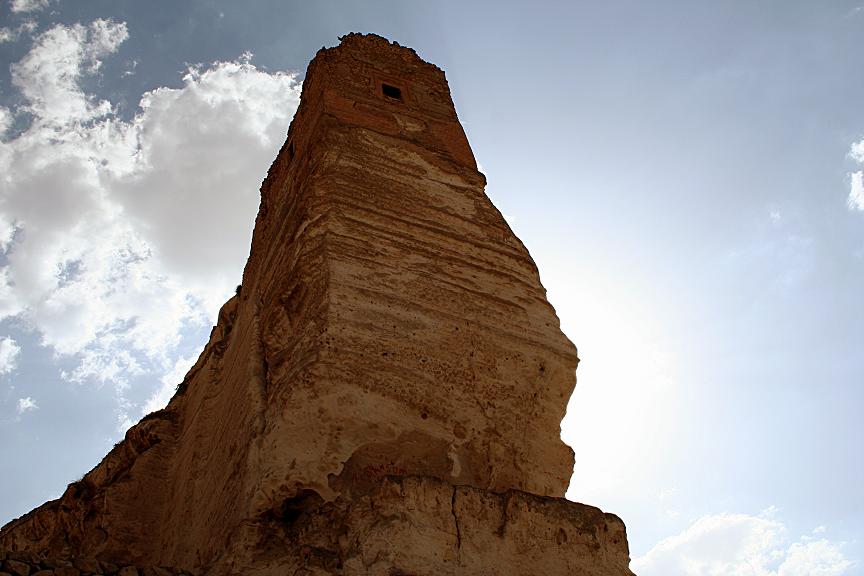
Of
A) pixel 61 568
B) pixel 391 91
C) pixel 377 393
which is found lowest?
pixel 61 568

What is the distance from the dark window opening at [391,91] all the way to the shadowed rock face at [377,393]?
0.02 metres

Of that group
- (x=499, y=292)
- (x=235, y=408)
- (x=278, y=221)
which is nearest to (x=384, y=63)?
(x=278, y=221)

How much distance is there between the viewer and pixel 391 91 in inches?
338

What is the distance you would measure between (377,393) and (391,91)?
167 inches

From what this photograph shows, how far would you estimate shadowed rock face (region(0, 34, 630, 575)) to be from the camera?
463cm

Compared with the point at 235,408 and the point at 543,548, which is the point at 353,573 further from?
the point at 235,408

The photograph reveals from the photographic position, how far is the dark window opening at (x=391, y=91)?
853 centimetres

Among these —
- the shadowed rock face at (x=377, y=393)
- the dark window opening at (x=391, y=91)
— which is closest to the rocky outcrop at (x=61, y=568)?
the shadowed rock face at (x=377, y=393)

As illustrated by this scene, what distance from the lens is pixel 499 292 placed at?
646 centimetres

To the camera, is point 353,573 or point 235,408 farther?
point 235,408

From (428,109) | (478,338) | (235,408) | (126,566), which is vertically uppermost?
(428,109)

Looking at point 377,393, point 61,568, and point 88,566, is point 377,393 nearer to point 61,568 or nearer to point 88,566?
point 88,566

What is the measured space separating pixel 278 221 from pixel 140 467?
10.8 feet

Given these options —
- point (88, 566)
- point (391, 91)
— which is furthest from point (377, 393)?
point (391, 91)
